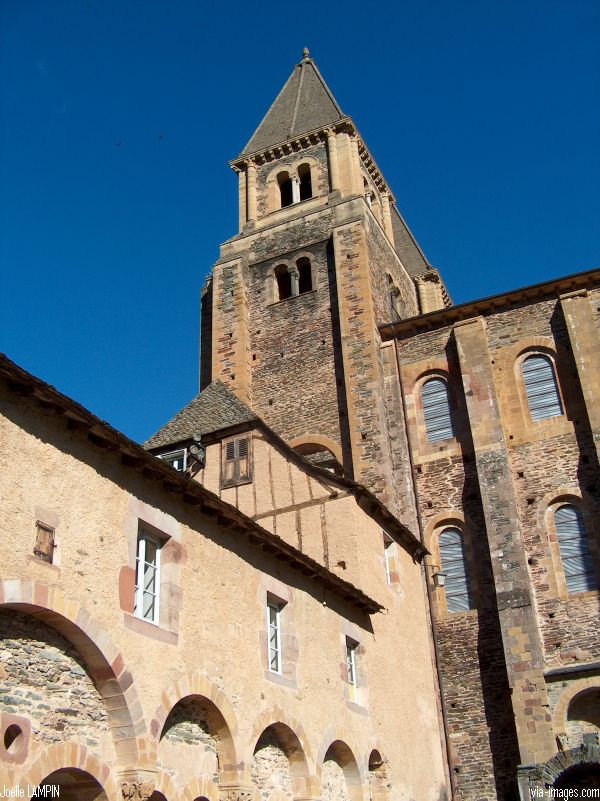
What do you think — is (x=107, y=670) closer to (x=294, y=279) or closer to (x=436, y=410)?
(x=436, y=410)

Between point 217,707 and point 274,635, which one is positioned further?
point 274,635

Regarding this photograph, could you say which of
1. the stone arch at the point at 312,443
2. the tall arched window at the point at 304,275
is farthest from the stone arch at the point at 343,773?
the tall arched window at the point at 304,275

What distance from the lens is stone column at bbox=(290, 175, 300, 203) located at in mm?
27688

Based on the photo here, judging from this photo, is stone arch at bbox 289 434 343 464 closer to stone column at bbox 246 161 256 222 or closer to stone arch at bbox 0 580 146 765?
stone column at bbox 246 161 256 222

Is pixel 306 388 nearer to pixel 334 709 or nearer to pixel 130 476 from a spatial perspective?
pixel 334 709

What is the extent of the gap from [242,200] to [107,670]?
22110 millimetres

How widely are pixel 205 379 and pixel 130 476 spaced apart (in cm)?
1571

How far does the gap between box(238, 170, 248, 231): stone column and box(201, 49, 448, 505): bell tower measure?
0.15 ft

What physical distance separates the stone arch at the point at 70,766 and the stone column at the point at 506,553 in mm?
10549

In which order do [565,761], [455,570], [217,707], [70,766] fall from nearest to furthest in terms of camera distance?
[70,766] → [217,707] → [565,761] → [455,570]

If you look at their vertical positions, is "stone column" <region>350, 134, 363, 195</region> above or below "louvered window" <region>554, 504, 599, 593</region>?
above

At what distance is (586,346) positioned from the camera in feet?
66.8

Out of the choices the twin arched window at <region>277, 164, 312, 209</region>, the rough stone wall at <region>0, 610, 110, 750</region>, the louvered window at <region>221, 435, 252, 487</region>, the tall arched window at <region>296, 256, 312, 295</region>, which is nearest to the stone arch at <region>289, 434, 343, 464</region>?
the tall arched window at <region>296, 256, 312, 295</region>

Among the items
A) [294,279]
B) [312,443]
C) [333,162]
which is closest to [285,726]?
[312,443]
